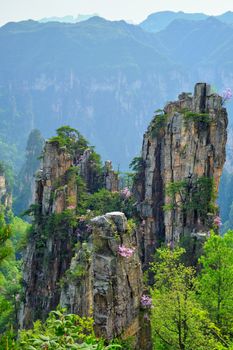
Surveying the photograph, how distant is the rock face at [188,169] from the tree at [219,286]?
14850mm

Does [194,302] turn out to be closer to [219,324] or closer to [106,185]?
[219,324]

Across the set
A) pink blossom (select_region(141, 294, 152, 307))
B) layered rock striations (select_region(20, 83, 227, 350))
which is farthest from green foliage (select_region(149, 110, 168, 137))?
pink blossom (select_region(141, 294, 152, 307))

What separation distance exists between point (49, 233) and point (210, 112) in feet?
59.1

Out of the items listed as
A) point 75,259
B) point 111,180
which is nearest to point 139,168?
point 111,180

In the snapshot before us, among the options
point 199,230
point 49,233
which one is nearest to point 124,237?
point 199,230

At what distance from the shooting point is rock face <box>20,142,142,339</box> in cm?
2009

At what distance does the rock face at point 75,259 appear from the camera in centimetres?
2009

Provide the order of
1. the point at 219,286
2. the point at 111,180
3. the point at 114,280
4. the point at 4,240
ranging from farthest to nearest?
the point at 111,180 < the point at 219,286 < the point at 114,280 < the point at 4,240

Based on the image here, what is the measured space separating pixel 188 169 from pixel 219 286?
19.4m

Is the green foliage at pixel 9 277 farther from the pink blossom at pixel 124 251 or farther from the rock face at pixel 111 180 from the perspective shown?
the rock face at pixel 111 180

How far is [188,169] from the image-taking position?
40.6 metres

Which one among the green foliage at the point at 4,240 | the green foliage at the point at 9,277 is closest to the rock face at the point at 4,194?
the green foliage at the point at 9,277

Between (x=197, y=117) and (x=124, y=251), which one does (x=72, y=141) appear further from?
(x=124, y=251)

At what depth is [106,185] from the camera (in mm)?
56344
